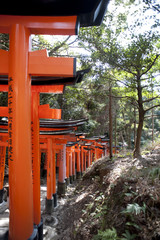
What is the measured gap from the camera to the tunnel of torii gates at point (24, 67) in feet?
10.3

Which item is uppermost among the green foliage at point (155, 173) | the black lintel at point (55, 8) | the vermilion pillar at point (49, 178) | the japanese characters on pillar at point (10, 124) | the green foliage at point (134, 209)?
the black lintel at point (55, 8)

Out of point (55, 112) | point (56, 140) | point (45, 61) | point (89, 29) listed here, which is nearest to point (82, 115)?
point (56, 140)

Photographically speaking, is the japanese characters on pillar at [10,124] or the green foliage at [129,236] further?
the japanese characters on pillar at [10,124]

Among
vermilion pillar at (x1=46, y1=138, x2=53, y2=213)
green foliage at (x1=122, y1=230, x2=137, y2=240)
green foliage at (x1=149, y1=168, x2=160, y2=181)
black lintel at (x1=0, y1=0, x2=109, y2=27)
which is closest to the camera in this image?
green foliage at (x1=122, y1=230, x2=137, y2=240)

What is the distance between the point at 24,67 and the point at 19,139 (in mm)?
1376

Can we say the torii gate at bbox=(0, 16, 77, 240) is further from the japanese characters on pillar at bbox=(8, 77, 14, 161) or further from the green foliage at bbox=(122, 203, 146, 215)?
the green foliage at bbox=(122, 203, 146, 215)

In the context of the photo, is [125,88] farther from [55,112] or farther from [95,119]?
[95,119]

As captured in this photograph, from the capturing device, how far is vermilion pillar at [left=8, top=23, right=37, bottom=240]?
10.3ft

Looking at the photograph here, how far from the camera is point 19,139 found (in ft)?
10.4

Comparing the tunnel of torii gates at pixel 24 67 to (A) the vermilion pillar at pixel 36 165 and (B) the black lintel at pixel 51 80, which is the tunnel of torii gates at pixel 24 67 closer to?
(B) the black lintel at pixel 51 80

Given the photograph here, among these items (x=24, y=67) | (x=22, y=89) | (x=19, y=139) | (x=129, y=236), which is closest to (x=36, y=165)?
(x=19, y=139)

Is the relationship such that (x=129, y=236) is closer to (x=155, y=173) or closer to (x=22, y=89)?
(x=155, y=173)

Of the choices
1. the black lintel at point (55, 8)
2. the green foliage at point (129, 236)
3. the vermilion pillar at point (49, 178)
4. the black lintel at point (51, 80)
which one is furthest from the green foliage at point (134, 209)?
the vermilion pillar at point (49, 178)

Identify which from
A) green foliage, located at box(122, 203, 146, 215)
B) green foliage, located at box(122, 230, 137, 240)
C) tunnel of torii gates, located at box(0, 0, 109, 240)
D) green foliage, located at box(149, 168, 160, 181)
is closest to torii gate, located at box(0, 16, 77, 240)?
tunnel of torii gates, located at box(0, 0, 109, 240)
